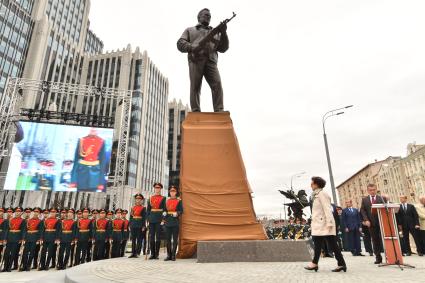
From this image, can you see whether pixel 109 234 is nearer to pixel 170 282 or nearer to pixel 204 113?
pixel 204 113

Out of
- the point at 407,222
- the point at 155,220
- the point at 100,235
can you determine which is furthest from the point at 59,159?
the point at 407,222

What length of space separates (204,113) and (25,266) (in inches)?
234

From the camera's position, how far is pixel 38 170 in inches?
837

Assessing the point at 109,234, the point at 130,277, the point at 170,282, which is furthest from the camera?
the point at 109,234

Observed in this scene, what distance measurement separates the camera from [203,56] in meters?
6.89

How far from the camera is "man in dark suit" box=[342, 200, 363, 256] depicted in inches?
310

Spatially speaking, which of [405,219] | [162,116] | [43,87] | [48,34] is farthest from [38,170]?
[162,116]

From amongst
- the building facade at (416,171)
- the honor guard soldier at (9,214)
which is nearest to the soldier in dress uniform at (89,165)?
the honor guard soldier at (9,214)

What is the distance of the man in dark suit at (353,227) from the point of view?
7.88 metres

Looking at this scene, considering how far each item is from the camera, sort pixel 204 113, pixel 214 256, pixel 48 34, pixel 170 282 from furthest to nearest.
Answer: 1. pixel 48 34
2. pixel 204 113
3. pixel 214 256
4. pixel 170 282

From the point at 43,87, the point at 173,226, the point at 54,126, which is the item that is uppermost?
the point at 43,87

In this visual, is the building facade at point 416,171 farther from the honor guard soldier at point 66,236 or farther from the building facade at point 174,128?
the building facade at point 174,128

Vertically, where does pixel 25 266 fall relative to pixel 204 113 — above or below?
below

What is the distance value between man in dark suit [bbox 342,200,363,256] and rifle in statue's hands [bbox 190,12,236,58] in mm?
5723
